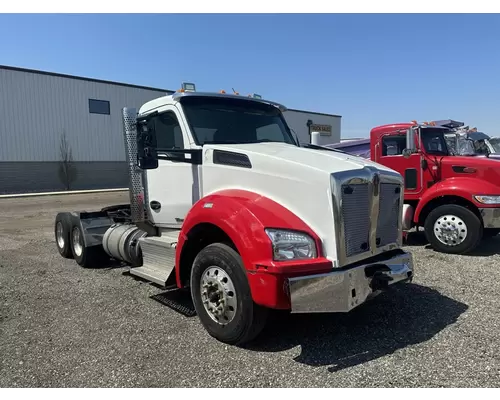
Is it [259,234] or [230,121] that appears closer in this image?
[259,234]

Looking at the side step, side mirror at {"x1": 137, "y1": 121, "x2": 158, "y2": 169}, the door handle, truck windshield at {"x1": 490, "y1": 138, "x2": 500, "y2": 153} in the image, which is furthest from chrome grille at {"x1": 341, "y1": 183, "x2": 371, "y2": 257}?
truck windshield at {"x1": 490, "y1": 138, "x2": 500, "y2": 153}

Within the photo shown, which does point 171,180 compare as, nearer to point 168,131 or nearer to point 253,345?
point 168,131

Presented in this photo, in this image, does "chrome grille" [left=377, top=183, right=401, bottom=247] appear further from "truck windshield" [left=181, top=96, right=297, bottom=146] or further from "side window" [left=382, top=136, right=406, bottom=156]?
"side window" [left=382, top=136, right=406, bottom=156]

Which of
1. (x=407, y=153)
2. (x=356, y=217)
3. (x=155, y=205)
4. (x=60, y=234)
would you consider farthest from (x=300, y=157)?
(x=60, y=234)

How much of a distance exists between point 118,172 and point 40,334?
90.7ft

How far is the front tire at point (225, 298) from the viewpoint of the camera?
3.50 metres

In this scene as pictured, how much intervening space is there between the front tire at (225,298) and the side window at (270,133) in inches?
72.7

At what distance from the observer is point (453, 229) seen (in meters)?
7.18

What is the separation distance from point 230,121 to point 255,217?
189 cm

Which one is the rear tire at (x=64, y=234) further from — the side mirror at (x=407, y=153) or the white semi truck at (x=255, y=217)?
the side mirror at (x=407, y=153)

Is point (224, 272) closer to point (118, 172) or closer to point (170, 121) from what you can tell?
point (170, 121)

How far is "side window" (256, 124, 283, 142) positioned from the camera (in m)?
5.09

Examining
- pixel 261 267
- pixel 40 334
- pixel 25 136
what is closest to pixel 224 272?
pixel 261 267

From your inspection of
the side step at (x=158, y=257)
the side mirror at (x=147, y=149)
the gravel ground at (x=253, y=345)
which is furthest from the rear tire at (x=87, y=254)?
the side mirror at (x=147, y=149)
